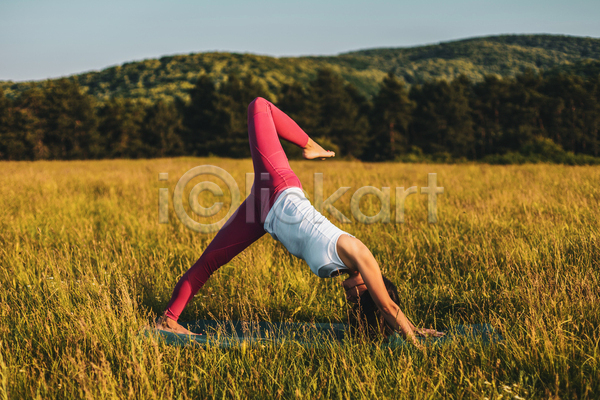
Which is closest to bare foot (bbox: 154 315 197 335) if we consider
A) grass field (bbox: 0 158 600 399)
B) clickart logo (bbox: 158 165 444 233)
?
grass field (bbox: 0 158 600 399)

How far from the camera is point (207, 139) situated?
45406 millimetres

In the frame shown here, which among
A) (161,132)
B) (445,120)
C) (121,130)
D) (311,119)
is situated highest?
(311,119)

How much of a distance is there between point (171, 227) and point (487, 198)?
16.7 ft

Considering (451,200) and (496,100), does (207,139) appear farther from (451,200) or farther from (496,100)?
(451,200)

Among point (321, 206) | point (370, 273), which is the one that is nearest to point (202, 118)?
point (321, 206)

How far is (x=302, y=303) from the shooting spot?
3.03 m

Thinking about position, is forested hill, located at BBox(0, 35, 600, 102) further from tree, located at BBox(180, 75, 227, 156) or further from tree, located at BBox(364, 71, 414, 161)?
tree, located at BBox(364, 71, 414, 161)

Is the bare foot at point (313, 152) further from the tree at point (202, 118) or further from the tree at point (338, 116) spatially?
the tree at point (202, 118)

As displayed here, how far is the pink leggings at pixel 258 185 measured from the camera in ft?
6.91

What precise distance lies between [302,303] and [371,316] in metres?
0.99

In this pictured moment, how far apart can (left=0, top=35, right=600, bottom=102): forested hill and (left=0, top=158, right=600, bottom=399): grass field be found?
93235 millimetres

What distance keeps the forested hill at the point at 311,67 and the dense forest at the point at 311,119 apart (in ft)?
→ 169

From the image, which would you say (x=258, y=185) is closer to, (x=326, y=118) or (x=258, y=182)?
(x=258, y=182)

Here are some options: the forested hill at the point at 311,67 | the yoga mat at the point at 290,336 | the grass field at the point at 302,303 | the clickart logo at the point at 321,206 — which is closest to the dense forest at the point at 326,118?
the clickart logo at the point at 321,206
